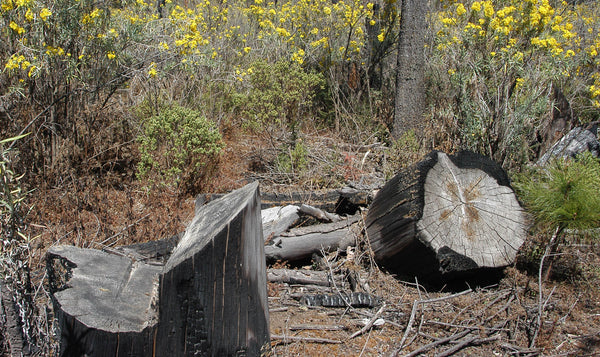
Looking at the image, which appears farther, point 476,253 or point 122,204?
point 122,204

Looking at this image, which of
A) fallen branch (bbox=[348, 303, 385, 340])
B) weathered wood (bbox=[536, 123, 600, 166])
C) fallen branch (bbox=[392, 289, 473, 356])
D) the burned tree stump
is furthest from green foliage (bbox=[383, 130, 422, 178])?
the burned tree stump

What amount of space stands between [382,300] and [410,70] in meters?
3.63

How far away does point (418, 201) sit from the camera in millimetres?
3484

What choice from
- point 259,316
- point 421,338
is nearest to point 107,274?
point 259,316

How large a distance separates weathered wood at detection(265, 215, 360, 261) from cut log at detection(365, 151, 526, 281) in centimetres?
30

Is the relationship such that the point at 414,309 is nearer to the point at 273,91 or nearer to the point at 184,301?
the point at 184,301

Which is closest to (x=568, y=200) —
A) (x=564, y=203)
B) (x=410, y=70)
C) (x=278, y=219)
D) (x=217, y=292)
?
(x=564, y=203)

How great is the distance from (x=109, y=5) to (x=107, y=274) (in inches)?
138

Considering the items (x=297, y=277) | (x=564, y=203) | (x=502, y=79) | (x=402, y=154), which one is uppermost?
(x=502, y=79)

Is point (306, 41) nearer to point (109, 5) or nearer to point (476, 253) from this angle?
point (109, 5)

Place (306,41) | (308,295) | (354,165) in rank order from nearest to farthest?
(308,295), (354,165), (306,41)

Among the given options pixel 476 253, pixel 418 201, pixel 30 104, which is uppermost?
pixel 30 104

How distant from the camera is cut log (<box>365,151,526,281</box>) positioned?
135 inches

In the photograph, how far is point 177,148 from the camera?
4.84 m
